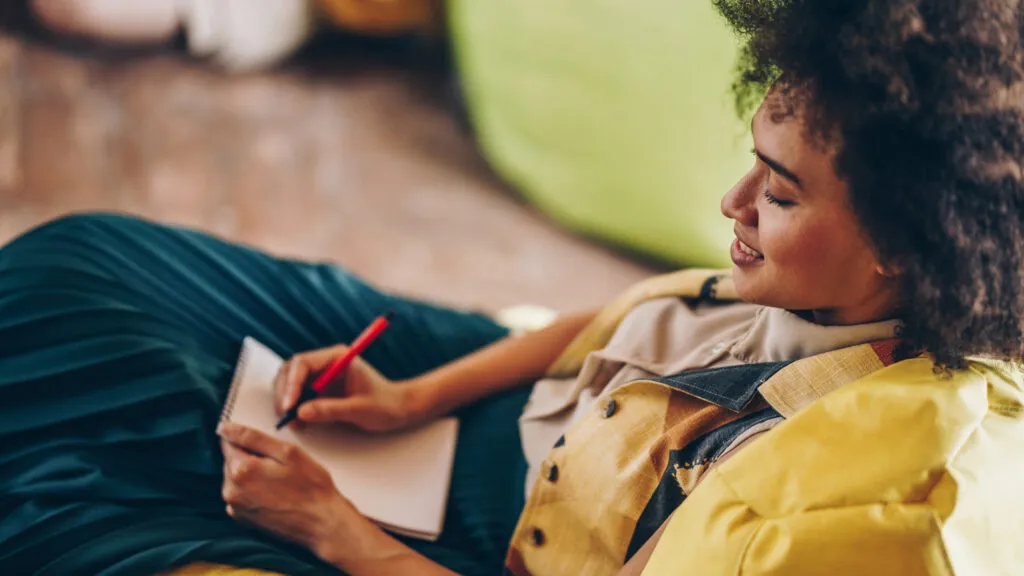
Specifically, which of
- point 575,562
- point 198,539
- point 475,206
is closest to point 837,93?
point 575,562

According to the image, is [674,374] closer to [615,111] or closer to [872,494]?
[872,494]

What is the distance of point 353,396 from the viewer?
1.04 m

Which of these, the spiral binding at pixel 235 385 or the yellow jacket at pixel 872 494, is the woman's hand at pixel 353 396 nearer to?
the spiral binding at pixel 235 385

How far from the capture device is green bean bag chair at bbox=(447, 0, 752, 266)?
1751 millimetres

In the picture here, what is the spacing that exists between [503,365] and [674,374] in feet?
1.05

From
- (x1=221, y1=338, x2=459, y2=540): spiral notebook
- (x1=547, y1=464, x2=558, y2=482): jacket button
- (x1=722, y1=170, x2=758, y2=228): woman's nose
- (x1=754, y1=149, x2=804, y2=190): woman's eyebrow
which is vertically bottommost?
(x1=221, y1=338, x2=459, y2=540): spiral notebook

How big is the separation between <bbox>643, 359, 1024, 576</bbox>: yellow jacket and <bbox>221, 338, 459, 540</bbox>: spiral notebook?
0.37 metres

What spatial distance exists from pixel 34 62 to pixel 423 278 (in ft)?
4.05

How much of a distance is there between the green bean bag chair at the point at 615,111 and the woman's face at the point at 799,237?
2.86 ft

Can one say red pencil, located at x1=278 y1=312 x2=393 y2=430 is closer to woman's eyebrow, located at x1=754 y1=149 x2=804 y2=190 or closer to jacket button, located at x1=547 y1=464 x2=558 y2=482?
jacket button, located at x1=547 y1=464 x2=558 y2=482

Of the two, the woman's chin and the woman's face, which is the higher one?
the woman's face

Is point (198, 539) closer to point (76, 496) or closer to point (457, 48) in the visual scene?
point (76, 496)

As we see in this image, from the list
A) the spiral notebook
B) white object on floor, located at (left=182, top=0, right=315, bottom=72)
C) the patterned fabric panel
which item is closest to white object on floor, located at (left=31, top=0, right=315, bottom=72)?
white object on floor, located at (left=182, top=0, right=315, bottom=72)

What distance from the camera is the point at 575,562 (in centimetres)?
88
